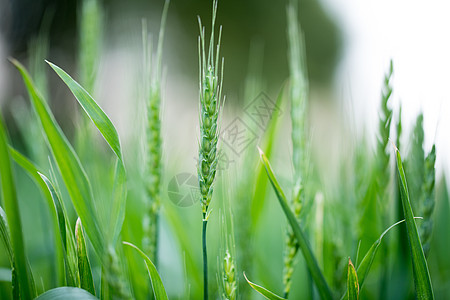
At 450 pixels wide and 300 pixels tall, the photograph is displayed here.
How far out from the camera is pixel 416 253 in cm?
25

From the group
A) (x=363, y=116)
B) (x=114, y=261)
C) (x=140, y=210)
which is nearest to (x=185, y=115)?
(x=140, y=210)

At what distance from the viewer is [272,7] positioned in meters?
7.46

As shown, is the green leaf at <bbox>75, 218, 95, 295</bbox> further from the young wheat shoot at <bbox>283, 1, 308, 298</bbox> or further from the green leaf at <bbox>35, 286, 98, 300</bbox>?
the young wheat shoot at <bbox>283, 1, 308, 298</bbox>

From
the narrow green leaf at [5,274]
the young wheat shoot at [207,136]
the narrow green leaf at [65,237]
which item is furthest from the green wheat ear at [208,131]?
the narrow green leaf at [5,274]

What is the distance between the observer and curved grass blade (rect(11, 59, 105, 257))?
24cm

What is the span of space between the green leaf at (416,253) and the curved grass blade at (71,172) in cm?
21

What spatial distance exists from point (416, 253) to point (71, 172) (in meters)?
0.26

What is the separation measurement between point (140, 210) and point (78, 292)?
0.38m

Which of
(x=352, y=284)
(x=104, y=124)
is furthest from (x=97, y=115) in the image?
(x=352, y=284)

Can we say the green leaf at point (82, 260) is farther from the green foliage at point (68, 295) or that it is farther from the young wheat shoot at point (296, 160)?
the young wheat shoot at point (296, 160)

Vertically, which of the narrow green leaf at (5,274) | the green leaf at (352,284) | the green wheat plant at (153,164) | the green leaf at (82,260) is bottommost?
the narrow green leaf at (5,274)

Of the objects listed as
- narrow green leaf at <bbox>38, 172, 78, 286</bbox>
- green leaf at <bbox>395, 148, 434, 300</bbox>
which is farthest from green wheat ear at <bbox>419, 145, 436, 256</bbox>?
narrow green leaf at <bbox>38, 172, 78, 286</bbox>

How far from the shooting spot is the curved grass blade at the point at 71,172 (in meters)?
0.24

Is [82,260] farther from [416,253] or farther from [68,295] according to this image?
[416,253]
